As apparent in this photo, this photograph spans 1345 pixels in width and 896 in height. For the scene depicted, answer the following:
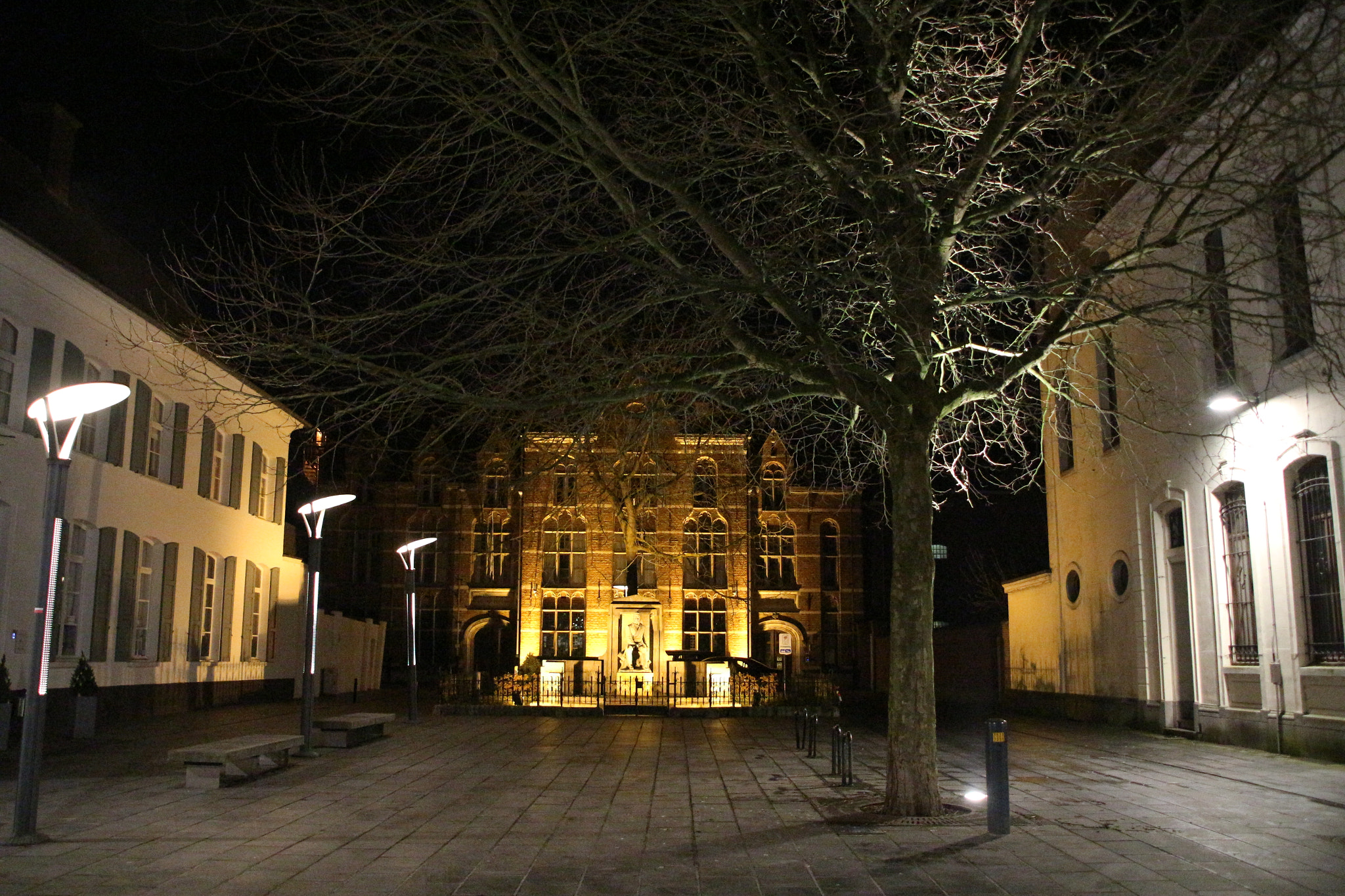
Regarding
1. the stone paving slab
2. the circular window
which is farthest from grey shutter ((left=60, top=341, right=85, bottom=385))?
the circular window

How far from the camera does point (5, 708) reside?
15922mm

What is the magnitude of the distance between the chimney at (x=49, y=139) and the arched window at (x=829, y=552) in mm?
35764

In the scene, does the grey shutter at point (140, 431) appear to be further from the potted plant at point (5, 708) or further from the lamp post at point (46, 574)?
the lamp post at point (46, 574)

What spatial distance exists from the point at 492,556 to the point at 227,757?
3821 centimetres

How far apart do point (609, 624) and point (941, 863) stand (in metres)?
36.4

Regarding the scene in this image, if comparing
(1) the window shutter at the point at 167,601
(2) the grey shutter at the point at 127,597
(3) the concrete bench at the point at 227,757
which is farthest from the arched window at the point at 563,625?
(3) the concrete bench at the point at 227,757

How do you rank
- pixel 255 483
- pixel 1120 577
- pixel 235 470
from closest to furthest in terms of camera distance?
pixel 1120 577
pixel 235 470
pixel 255 483

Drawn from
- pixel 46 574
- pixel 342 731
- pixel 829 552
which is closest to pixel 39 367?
pixel 342 731

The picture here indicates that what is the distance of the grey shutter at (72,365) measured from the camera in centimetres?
1992

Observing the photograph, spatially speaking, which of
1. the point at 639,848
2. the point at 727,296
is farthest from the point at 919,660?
the point at 727,296

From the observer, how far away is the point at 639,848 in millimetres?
9289

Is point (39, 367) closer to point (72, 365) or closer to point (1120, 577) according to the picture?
point (72, 365)

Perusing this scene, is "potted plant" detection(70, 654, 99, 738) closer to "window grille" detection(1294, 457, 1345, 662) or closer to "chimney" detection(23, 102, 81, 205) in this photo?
"chimney" detection(23, 102, 81, 205)

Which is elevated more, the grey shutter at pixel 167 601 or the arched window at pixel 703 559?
the arched window at pixel 703 559
